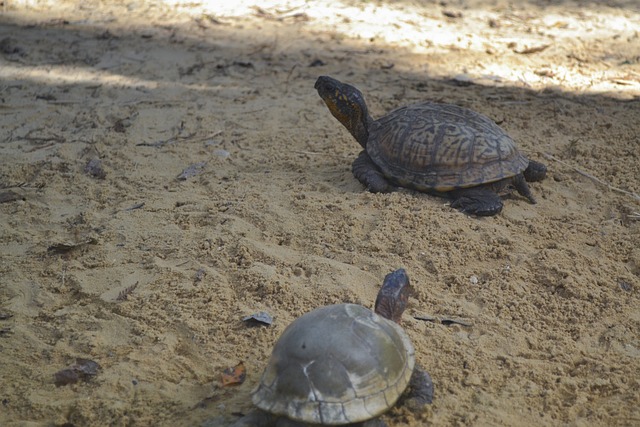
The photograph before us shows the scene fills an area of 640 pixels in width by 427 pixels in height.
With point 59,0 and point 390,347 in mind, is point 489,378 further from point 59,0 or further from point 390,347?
point 59,0

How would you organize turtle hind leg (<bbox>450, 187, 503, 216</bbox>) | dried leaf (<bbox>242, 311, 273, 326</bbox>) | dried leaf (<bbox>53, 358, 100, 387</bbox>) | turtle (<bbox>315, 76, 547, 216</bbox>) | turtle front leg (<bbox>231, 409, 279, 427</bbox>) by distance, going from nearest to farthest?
turtle front leg (<bbox>231, 409, 279, 427</bbox>)
dried leaf (<bbox>53, 358, 100, 387</bbox>)
dried leaf (<bbox>242, 311, 273, 326</bbox>)
turtle hind leg (<bbox>450, 187, 503, 216</bbox>)
turtle (<bbox>315, 76, 547, 216</bbox>)

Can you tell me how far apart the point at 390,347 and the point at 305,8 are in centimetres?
703

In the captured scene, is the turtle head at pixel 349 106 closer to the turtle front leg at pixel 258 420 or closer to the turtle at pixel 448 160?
the turtle at pixel 448 160

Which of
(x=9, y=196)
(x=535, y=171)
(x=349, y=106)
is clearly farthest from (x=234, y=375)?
(x=535, y=171)

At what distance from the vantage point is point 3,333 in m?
3.50

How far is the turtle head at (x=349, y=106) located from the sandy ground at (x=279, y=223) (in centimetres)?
40

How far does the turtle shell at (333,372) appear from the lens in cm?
261

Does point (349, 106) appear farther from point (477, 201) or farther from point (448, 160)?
point (477, 201)

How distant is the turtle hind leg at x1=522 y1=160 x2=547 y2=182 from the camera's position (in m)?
5.12

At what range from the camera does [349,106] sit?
539 cm

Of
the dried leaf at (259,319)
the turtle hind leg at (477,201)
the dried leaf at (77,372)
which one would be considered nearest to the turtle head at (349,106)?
the turtle hind leg at (477,201)

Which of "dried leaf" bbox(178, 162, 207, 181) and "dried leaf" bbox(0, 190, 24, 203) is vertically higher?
"dried leaf" bbox(178, 162, 207, 181)

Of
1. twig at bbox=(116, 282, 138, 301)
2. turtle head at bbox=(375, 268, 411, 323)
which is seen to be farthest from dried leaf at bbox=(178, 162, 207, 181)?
turtle head at bbox=(375, 268, 411, 323)

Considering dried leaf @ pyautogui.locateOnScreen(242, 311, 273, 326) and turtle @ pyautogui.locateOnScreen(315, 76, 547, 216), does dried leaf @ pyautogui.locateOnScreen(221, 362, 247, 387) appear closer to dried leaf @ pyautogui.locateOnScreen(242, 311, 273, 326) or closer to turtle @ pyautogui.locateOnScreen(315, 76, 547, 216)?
dried leaf @ pyautogui.locateOnScreen(242, 311, 273, 326)
